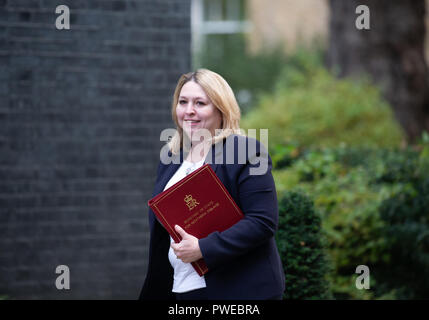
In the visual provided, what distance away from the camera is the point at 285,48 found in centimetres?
1681

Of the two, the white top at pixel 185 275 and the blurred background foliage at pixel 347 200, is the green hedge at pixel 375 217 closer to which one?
the blurred background foliage at pixel 347 200

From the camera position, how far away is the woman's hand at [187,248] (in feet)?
7.62

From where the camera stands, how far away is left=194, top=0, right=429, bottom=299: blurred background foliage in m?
3.79

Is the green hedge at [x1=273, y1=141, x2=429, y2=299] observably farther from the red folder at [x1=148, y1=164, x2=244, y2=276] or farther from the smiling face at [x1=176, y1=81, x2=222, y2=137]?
the red folder at [x1=148, y1=164, x2=244, y2=276]

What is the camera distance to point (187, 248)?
2328 millimetres

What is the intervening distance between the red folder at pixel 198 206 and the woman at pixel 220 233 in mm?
45

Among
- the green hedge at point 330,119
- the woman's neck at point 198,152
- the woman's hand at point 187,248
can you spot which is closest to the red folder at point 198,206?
the woman's hand at point 187,248

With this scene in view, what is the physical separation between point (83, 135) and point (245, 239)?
292cm

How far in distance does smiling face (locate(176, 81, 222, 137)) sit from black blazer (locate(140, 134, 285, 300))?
0.48ft

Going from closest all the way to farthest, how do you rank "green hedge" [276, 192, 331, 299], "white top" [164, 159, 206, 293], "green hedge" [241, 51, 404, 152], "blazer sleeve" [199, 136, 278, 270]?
"blazer sleeve" [199, 136, 278, 270]
"white top" [164, 159, 206, 293]
"green hedge" [276, 192, 331, 299]
"green hedge" [241, 51, 404, 152]

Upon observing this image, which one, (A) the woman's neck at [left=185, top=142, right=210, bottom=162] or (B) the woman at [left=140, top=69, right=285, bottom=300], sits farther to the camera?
(A) the woman's neck at [left=185, top=142, right=210, bottom=162]

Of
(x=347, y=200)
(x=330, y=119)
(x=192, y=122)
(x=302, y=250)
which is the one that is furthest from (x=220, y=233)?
(x=330, y=119)

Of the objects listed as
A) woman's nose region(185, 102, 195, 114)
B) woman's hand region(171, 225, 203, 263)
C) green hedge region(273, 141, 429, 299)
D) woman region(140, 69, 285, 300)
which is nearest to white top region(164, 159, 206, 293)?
woman region(140, 69, 285, 300)

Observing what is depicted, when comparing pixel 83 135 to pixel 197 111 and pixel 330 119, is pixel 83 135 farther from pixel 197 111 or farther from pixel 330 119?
pixel 330 119
